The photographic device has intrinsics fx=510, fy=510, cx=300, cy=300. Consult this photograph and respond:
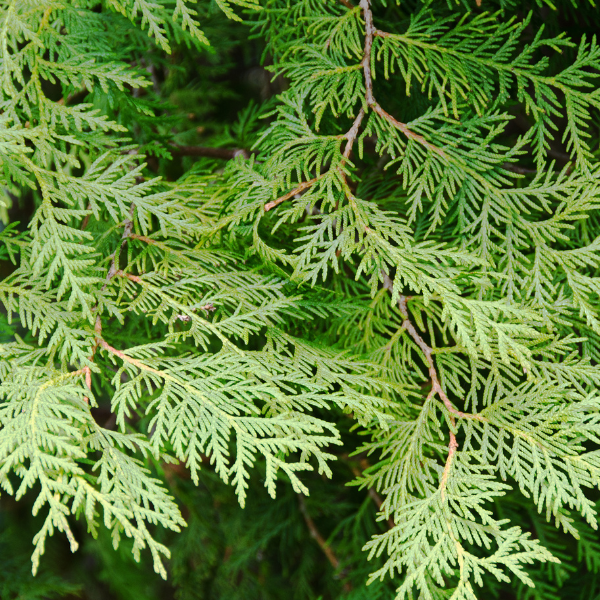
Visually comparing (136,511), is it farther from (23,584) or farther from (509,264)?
(23,584)

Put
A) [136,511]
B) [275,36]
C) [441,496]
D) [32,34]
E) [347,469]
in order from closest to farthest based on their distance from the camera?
[136,511] < [441,496] < [32,34] < [275,36] < [347,469]

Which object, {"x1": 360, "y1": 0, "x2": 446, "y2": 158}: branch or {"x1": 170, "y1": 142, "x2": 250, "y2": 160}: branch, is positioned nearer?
{"x1": 360, "y1": 0, "x2": 446, "y2": 158}: branch

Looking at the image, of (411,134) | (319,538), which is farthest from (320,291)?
(319,538)

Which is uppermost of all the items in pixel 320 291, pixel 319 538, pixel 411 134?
pixel 411 134

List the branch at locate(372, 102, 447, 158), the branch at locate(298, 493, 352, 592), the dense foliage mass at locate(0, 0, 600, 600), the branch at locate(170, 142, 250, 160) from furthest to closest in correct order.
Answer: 1. the branch at locate(298, 493, 352, 592)
2. the branch at locate(170, 142, 250, 160)
3. the branch at locate(372, 102, 447, 158)
4. the dense foliage mass at locate(0, 0, 600, 600)

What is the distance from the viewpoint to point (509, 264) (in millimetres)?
1369

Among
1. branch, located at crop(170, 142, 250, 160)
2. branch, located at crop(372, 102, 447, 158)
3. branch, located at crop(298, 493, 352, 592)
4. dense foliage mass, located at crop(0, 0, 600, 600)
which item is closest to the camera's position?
dense foliage mass, located at crop(0, 0, 600, 600)

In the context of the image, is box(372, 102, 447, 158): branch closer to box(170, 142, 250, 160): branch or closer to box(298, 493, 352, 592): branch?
box(170, 142, 250, 160): branch

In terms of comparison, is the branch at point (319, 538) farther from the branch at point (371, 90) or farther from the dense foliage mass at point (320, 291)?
the branch at point (371, 90)

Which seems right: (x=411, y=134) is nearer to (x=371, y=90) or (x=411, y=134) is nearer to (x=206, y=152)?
(x=371, y=90)

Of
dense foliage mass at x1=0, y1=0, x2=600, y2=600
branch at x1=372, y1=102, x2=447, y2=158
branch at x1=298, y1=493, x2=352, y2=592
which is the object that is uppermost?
branch at x1=372, y1=102, x2=447, y2=158

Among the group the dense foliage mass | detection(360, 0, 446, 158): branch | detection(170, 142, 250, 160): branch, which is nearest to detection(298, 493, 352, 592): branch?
the dense foliage mass

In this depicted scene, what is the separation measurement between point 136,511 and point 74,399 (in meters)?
0.29

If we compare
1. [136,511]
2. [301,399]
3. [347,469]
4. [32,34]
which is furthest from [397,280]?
[347,469]
